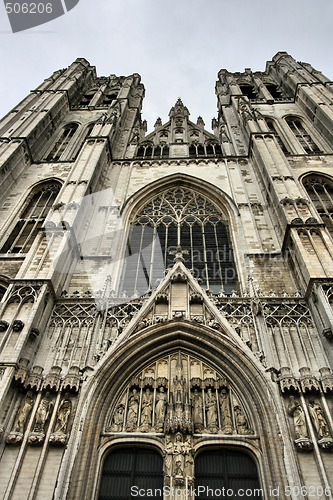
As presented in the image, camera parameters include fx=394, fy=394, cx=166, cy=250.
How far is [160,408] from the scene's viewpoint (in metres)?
8.30

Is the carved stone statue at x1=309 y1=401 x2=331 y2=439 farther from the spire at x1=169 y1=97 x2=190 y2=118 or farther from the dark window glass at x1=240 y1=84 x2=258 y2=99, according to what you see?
the dark window glass at x1=240 y1=84 x2=258 y2=99

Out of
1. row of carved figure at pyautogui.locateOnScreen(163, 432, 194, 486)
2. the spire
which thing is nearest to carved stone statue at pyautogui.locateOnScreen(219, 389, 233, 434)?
row of carved figure at pyautogui.locateOnScreen(163, 432, 194, 486)

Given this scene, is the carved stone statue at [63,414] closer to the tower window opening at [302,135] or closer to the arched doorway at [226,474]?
the arched doorway at [226,474]

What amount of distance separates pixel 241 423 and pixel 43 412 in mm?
3975

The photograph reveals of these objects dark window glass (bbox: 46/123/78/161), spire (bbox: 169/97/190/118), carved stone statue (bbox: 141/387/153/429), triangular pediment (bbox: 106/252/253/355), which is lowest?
carved stone statue (bbox: 141/387/153/429)

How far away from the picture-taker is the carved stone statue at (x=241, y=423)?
7930mm

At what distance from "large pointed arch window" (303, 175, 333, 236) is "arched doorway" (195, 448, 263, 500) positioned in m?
8.84

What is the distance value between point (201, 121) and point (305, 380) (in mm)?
19530

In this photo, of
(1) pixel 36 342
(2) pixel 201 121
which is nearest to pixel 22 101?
(2) pixel 201 121

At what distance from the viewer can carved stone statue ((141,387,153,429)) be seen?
8.09 metres

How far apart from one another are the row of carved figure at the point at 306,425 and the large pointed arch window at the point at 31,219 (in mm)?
9664

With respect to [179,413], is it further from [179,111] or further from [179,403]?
[179,111]

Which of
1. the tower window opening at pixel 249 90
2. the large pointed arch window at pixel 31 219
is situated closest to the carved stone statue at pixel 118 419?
the large pointed arch window at pixel 31 219

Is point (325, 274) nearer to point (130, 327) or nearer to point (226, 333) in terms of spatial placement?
point (226, 333)
